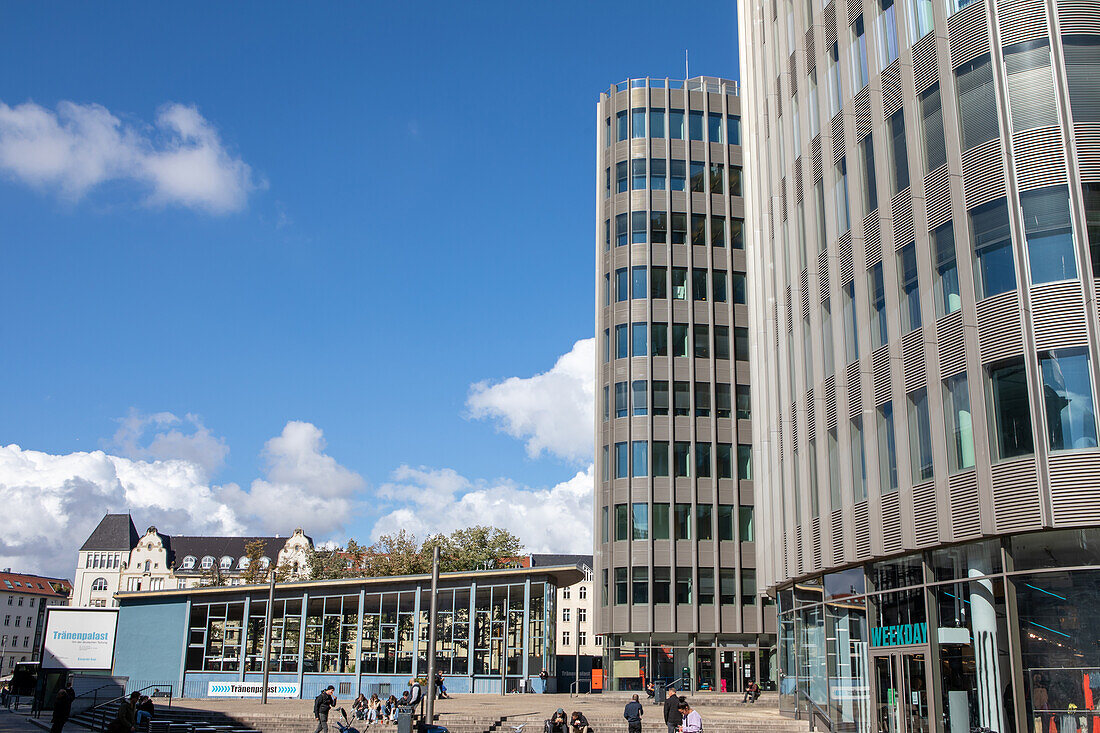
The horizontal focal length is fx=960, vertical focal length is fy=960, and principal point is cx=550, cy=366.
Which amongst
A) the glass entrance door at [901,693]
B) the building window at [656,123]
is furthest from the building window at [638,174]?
the glass entrance door at [901,693]

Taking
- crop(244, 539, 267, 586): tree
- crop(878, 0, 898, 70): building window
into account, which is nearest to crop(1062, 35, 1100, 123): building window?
crop(878, 0, 898, 70): building window

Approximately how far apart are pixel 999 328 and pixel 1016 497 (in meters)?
3.61

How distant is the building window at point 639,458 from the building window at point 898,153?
33.0 meters

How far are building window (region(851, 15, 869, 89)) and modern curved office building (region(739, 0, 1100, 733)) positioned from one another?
0.20ft

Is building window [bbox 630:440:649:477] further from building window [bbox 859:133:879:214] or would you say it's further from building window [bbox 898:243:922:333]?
building window [bbox 898:243:922:333]

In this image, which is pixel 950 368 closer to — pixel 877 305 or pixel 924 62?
pixel 877 305

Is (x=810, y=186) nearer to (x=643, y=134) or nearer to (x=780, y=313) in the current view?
(x=780, y=313)

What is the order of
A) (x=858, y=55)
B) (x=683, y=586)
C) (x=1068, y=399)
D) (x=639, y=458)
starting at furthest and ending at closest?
(x=639, y=458)
(x=683, y=586)
(x=858, y=55)
(x=1068, y=399)

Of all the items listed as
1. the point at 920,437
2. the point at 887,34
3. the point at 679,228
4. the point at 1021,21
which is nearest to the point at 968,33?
the point at 1021,21

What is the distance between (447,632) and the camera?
50.3m

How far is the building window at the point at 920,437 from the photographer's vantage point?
2211cm

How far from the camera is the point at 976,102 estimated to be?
22078mm

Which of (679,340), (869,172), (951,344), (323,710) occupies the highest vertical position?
(679,340)

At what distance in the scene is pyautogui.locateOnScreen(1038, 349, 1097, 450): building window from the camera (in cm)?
1884
